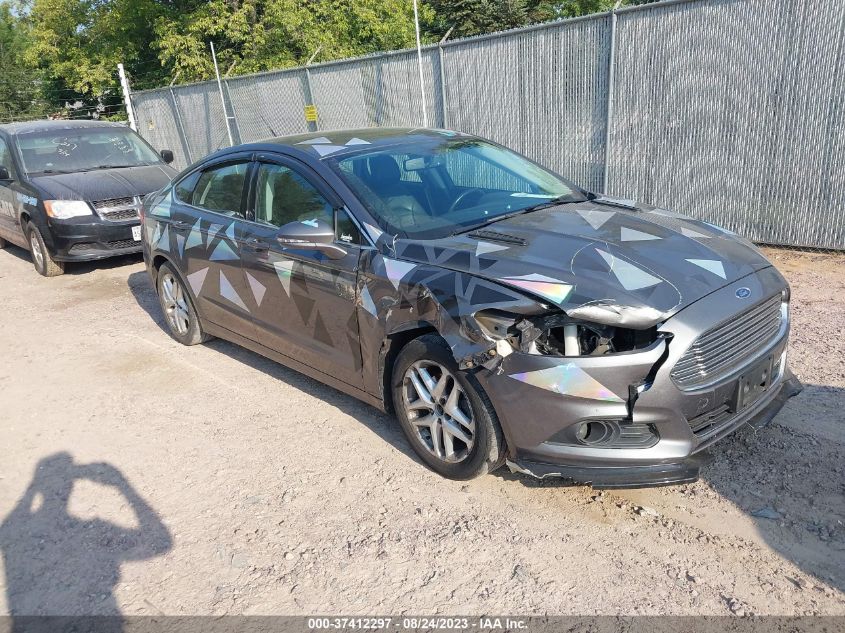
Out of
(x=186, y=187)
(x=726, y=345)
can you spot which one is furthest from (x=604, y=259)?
(x=186, y=187)

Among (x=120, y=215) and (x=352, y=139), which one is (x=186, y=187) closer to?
(x=352, y=139)

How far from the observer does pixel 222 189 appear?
5.03m

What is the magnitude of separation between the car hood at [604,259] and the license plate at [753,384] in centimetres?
43

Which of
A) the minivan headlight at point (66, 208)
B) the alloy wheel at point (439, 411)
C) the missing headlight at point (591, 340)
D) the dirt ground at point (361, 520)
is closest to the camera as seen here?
the dirt ground at point (361, 520)

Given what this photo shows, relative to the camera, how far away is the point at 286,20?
21.3 meters

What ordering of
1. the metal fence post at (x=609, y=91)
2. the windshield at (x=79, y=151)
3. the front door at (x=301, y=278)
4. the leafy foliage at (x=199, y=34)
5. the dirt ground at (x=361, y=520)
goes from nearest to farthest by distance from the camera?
the dirt ground at (x=361, y=520) < the front door at (x=301, y=278) < the metal fence post at (x=609, y=91) < the windshield at (x=79, y=151) < the leafy foliage at (x=199, y=34)

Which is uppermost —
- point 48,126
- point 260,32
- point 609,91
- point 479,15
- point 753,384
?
point 479,15

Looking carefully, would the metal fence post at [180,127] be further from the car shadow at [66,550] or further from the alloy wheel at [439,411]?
the alloy wheel at [439,411]

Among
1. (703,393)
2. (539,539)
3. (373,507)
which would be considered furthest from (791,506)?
(373,507)

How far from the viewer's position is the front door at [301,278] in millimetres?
3887

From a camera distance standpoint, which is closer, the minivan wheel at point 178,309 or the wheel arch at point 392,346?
the wheel arch at point 392,346

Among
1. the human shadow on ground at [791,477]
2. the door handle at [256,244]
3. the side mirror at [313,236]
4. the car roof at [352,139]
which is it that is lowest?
the human shadow on ground at [791,477]

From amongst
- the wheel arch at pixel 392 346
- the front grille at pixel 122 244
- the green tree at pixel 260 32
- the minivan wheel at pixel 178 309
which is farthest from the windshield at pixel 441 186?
the green tree at pixel 260 32

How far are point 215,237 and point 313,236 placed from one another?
4.94 ft
